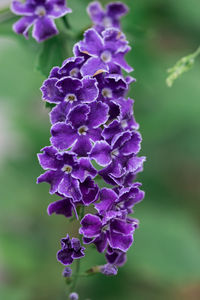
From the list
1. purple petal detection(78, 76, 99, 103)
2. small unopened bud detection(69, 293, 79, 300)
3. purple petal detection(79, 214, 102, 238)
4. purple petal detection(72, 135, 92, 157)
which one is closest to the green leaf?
purple petal detection(78, 76, 99, 103)

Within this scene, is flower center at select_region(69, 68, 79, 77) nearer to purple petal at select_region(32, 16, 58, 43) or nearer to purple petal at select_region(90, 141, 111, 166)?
purple petal at select_region(90, 141, 111, 166)

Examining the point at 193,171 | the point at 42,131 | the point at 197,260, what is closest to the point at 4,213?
the point at 42,131

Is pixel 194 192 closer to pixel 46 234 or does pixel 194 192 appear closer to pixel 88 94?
pixel 46 234

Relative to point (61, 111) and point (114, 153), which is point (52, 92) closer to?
point (61, 111)

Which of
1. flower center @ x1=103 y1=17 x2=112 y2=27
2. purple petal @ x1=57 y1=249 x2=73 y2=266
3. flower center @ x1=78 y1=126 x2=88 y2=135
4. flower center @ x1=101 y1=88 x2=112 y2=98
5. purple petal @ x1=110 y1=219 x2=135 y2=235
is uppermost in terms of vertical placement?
flower center @ x1=103 y1=17 x2=112 y2=27

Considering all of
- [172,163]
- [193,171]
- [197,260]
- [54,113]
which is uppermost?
[193,171]
